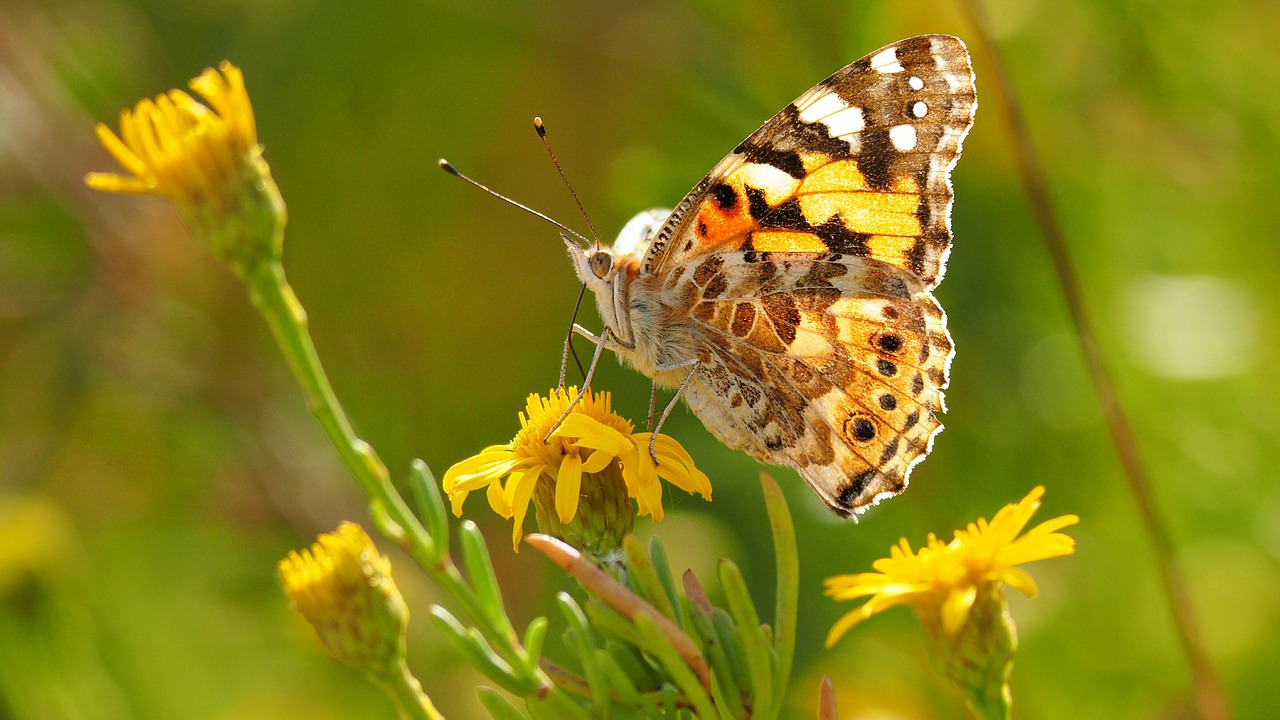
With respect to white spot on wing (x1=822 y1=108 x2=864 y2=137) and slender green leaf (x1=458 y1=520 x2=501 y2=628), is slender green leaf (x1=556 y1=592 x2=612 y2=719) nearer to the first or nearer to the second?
slender green leaf (x1=458 y1=520 x2=501 y2=628)

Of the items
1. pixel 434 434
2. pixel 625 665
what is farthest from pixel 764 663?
pixel 434 434

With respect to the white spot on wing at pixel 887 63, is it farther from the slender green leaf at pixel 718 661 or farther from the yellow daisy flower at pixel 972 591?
the slender green leaf at pixel 718 661

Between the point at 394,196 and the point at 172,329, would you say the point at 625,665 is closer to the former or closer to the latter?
the point at 172,329

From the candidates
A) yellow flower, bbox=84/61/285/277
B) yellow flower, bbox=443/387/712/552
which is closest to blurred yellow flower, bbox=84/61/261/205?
yellow flower, bbox=84/61/285/277

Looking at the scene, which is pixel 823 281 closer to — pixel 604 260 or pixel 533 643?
pixel 604 260

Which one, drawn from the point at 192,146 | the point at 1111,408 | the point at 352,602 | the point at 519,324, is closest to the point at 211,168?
the point at 192,146
